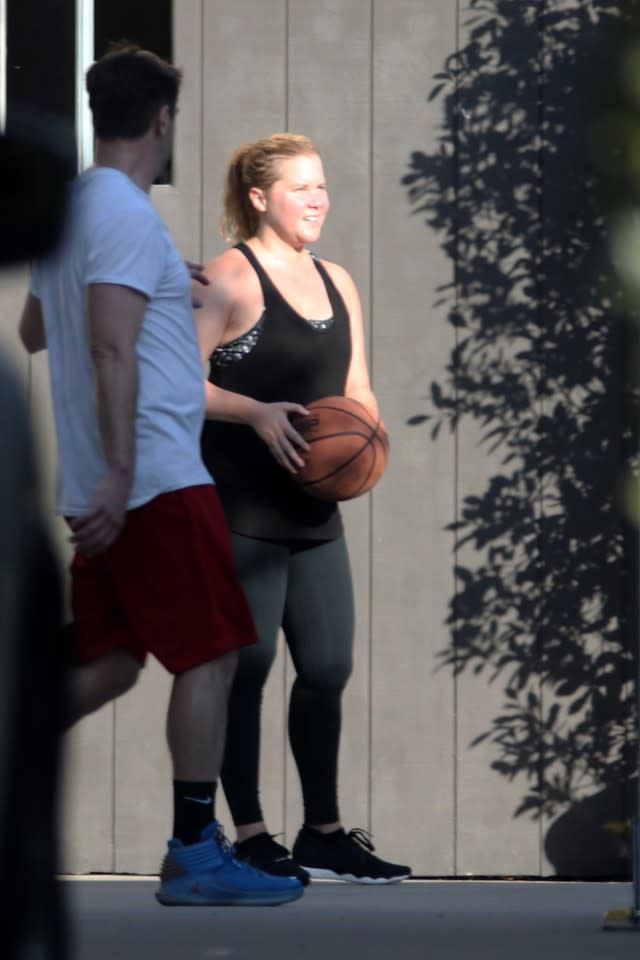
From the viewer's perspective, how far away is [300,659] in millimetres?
4754

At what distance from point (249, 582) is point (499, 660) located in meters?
1.43

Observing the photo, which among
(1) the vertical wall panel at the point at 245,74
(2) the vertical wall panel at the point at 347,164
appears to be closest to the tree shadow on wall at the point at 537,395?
(2) the vertical wall panel at the point at 347,164

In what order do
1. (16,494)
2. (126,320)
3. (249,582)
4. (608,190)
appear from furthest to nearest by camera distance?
1. (608,190)
2. (249,582)
3. (126,320)
4. (16,494)

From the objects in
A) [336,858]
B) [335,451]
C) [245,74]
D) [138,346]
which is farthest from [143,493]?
[245,74]

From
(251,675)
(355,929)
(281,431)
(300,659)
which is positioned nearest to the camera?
(355,929)

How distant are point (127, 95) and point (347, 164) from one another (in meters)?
1.80

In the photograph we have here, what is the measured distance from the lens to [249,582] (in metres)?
4.59

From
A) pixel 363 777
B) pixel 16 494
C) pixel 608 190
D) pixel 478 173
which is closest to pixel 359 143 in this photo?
pixel 478 173

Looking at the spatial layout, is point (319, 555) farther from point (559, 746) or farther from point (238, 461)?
point (559, 746)

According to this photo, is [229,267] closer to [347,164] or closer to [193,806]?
[347,164]

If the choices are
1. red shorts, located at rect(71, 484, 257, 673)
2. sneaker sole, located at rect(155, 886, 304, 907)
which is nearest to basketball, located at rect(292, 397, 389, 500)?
red shorts, located at rect(71, 484, 257, 673)

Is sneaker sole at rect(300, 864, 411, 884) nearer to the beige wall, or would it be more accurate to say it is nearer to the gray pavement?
the gray pavement

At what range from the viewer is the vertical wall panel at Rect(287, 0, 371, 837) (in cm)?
Answer: 580

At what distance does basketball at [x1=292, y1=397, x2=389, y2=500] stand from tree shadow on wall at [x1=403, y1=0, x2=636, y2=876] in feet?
4.08
